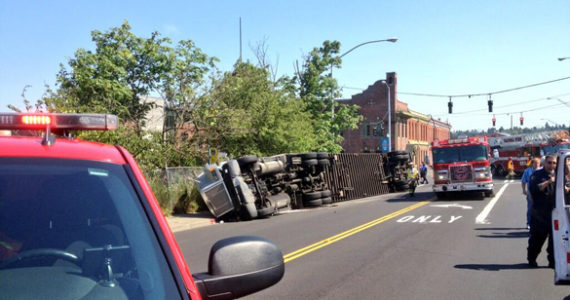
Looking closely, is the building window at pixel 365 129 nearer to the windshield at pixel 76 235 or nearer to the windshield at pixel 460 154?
the windshield at pixel 460 154

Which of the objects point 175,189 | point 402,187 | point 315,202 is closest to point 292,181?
point 315,202

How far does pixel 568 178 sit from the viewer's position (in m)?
7.05

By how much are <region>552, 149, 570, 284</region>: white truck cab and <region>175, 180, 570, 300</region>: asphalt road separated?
0.85 meters

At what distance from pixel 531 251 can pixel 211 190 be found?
12.3 meters

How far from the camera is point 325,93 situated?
39344mm

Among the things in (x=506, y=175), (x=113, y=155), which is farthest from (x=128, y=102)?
(x=506, y=175)

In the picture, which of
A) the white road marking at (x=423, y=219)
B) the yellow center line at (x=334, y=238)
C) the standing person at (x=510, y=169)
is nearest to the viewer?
the yellow center line at (x=334, y=238)

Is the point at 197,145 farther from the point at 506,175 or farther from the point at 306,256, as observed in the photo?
the point at 506,175

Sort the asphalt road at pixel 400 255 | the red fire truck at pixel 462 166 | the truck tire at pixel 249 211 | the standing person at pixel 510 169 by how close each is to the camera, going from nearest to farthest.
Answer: the asphalt road at pixel 400 255 → the truck tire at pixel 249 211 → the red fire truck at pixel 462 166 → the standing person at pixel 510 169

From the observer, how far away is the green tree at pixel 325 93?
125 feet

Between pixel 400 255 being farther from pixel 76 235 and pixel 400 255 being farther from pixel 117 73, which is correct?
pixel 117 73

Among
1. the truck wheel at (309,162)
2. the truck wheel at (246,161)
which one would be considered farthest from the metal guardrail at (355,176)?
the truck wheel at (246,161)

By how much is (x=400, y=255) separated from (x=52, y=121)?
9.12 meters

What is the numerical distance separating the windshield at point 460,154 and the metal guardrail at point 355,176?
4.57m
